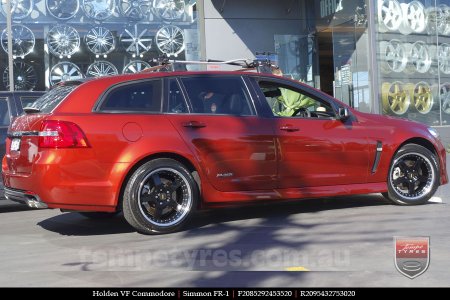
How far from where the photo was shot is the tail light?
5500mm

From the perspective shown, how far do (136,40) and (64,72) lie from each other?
6.48 feet

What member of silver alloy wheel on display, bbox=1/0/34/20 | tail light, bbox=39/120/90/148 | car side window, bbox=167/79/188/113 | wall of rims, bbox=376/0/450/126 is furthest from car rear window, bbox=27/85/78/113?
wall of rims, bbox=376/0/450/126

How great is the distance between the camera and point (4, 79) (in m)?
13.9

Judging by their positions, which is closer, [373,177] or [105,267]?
[105,267]

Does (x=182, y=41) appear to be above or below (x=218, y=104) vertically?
above

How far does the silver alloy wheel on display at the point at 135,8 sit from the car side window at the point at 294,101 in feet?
28.1

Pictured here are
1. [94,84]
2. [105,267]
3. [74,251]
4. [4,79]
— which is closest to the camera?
[105,267]

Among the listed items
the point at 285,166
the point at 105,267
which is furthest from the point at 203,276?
the point at 285,166

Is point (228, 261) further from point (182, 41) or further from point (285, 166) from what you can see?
point (182, 41)

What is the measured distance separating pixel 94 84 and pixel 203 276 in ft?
8.06

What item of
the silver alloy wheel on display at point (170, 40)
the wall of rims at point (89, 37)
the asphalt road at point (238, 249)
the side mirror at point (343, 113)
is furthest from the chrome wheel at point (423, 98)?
the side mirror at point (343, 113)

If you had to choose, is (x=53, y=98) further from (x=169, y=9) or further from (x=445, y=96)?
(x=445, y=96)

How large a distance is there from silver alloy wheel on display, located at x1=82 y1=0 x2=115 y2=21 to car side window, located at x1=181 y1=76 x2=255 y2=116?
916 centimetres
